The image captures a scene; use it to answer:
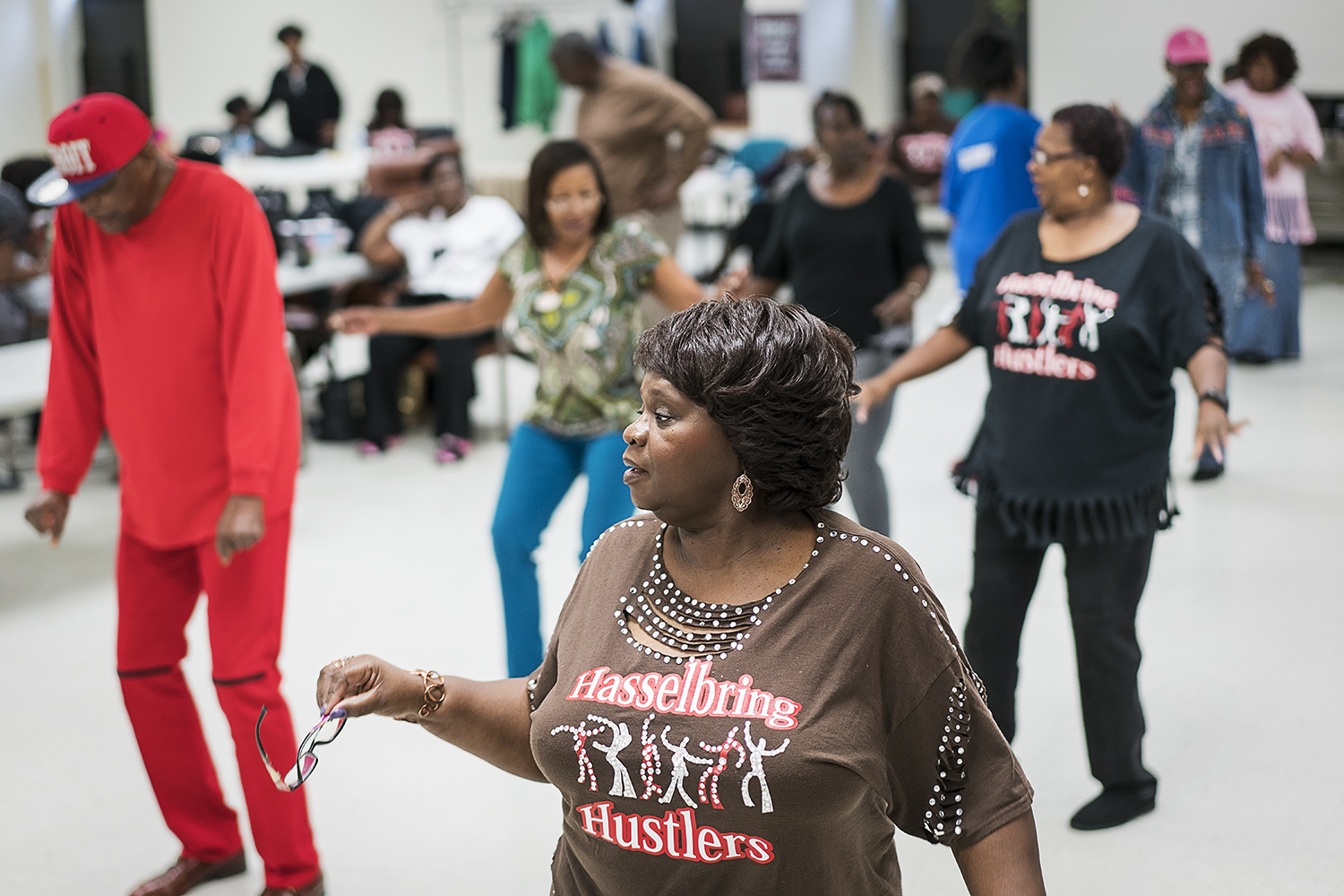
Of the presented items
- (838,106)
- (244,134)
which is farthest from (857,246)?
(244,134)

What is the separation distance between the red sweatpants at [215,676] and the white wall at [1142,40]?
8.83m

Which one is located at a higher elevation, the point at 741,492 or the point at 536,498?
the point at 741,492

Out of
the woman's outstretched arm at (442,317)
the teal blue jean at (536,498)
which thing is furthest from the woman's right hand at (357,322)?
the teal blue jean at (536,498)

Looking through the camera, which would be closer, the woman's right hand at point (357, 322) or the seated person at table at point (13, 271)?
the woman's right hand at point (357, 322)

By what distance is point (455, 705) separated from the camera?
1.68 metres

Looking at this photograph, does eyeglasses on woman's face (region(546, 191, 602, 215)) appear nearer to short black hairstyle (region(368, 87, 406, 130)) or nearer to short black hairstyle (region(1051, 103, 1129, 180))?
short black hairstyle (region(1051, 103, 1129, 180))

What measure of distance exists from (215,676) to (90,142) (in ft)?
3.29

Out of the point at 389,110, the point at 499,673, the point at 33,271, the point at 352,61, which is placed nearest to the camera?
the point at 499,673

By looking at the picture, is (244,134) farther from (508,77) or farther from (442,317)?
(442,317)

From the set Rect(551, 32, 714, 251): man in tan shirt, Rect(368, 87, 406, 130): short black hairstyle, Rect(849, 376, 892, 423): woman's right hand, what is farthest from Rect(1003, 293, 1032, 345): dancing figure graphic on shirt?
Rect(368, 87, 406, 130): short black hairstyle

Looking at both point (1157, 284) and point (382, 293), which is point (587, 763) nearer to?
point (1157, 284)

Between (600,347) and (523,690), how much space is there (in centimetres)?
168

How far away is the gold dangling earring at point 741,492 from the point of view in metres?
1.55

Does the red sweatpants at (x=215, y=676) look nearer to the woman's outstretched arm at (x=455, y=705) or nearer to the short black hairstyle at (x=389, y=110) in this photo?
the woman's outstretched arm at (x=455, y=705)
